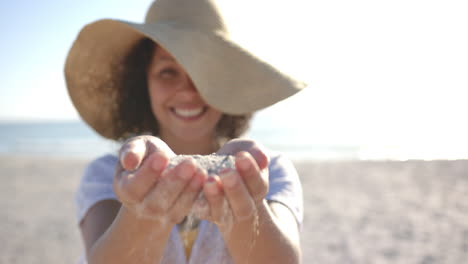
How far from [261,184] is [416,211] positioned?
520 cm

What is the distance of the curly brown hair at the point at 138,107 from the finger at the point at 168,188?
5.36 feet

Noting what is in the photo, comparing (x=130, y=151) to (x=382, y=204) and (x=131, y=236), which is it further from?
(x=382, y=204)

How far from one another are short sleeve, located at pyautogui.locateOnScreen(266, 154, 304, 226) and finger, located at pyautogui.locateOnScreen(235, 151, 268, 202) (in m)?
0.81

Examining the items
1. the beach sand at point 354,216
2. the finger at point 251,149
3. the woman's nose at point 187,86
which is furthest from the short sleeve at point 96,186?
the beach sand at point 354,216

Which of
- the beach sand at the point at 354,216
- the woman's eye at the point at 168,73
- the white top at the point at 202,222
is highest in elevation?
the woman's eye at the point at 168,73

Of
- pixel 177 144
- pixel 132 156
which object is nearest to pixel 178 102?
pixel 177 144

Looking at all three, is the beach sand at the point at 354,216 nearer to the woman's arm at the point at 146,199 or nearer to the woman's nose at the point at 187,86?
the woman's nose at the point at 187,86

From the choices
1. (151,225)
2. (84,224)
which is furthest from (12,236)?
(151,225)

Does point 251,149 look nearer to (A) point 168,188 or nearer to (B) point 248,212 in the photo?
(B) point 248,212

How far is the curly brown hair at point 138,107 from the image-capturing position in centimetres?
261

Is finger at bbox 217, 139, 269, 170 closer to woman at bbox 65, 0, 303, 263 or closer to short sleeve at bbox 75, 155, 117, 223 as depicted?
woman at bbox 65, 0, 303, 263

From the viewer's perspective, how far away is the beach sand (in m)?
4.19

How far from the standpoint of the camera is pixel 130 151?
1.01 meters

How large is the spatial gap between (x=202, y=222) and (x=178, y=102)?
30.6 inches
